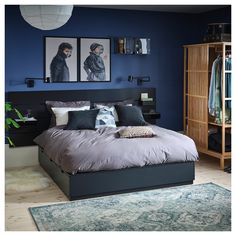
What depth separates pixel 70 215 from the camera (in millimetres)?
3965

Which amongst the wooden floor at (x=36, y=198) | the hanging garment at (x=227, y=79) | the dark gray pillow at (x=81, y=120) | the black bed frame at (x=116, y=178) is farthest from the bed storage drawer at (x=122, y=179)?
the hanging garment at (x=227, y=79)

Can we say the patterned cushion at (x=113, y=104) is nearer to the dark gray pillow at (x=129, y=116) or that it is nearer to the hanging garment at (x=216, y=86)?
the dark gray pillow at (x=129, y=116)

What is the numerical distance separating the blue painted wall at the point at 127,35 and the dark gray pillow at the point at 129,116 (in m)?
0.69

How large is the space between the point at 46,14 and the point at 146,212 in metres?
2.14

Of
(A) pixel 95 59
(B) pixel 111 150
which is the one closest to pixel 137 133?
(B) pixel 111 150

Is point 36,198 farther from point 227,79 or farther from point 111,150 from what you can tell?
point 227,79

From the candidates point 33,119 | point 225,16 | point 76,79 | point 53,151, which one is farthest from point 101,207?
point 225,16

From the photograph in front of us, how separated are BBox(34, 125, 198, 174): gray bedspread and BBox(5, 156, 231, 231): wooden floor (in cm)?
37

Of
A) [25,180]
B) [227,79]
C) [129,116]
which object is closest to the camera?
[25,180]

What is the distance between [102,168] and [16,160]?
6.94ft

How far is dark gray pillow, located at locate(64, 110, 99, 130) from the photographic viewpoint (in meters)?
5.58

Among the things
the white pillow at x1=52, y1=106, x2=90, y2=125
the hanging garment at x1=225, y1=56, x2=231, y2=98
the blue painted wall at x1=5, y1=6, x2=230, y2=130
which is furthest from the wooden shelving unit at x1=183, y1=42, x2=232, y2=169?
the white pillow at x1=52, y1=106, x2=90, y2=125

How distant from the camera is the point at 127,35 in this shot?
21.7 ft

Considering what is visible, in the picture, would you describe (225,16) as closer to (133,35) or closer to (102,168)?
(133,35)
